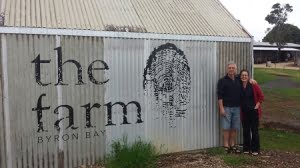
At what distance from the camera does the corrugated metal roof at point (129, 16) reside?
767 cm

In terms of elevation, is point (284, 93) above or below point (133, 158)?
above

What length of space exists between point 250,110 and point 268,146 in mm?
1895

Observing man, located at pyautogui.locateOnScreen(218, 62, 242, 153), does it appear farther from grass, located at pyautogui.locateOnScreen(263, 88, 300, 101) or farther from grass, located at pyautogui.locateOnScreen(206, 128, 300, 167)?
grass, located at pyautogui.locateOnScreen(263, 88, 300, 101)

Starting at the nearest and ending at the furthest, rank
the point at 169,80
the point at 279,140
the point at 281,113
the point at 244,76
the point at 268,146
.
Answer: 1. the point at 244,76
2. the point at 169,80
3. the point at 268,146
4. the point at 279,140
5. the point at 281,113

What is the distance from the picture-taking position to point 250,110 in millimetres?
9000

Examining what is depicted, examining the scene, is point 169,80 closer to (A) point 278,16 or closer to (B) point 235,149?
(B) point 235,149

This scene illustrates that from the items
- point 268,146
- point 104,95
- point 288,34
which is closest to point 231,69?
point 268,146

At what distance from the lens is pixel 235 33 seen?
32.3 feet

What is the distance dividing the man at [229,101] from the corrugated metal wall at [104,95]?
1.60 feet

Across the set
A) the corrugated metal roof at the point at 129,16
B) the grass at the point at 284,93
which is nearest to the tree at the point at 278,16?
the grass at the point at 284,93

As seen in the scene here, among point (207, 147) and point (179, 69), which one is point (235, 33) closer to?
point (179, 69)

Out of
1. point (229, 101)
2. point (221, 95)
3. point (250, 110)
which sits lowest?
point (250, 110)

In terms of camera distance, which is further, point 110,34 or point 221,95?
point 221,95

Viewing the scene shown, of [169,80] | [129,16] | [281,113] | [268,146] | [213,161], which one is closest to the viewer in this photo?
[213,161]
